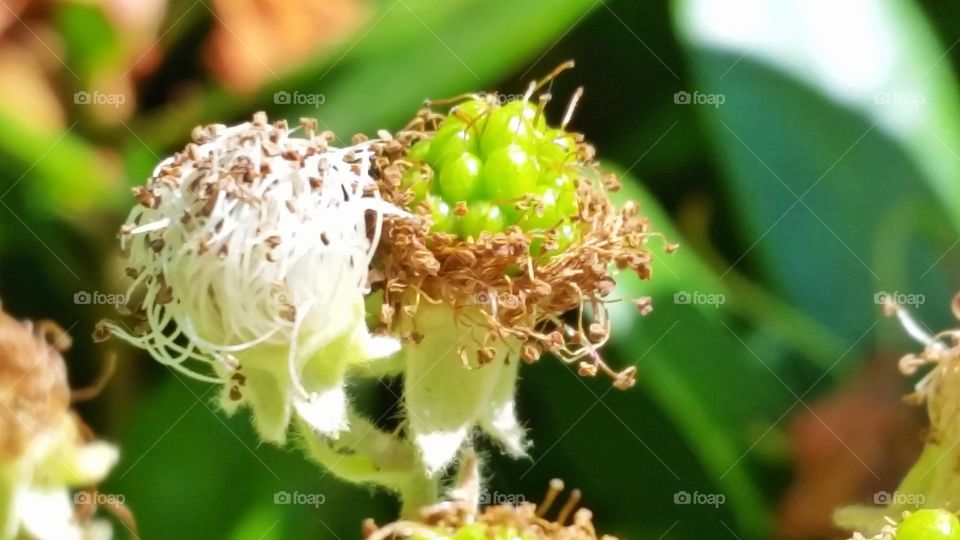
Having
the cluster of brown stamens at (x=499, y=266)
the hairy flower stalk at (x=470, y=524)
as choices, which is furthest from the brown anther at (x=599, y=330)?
the hairy flower stalk at (x=470, y=524)

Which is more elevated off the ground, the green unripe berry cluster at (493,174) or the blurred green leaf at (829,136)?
the blurred green leaf at (829,136)

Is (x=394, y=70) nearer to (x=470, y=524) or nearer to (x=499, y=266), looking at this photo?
(x=499, y=266)

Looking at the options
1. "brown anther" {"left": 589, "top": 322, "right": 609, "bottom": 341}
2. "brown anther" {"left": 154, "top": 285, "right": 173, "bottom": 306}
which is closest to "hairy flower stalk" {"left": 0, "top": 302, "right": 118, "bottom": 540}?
"brown anther" {"left": 154, "top": 285, "right": 173, "bottom": 306}

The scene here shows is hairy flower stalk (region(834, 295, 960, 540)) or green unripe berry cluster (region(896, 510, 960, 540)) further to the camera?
hairy flower stalk (region(834, 295, 960, 540))

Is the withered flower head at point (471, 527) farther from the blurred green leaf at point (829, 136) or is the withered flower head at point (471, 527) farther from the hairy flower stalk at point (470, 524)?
the blurred green leaf at point (829, 136)

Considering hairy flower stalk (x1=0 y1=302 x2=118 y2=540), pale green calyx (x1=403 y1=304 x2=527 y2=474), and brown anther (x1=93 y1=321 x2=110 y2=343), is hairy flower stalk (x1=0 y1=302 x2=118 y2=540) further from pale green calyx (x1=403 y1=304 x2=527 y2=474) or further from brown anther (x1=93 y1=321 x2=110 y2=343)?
pale green calyx (x1=403 y1=304 x2=527 y2=474)

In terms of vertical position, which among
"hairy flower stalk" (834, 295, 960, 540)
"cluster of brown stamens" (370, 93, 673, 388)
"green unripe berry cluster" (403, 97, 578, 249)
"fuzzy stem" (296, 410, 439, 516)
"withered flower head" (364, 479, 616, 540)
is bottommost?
"withered flower head" (364, 479, 616, 540)

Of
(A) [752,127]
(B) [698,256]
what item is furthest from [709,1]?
(B) [698,256]

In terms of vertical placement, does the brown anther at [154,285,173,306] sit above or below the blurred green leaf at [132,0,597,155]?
below
